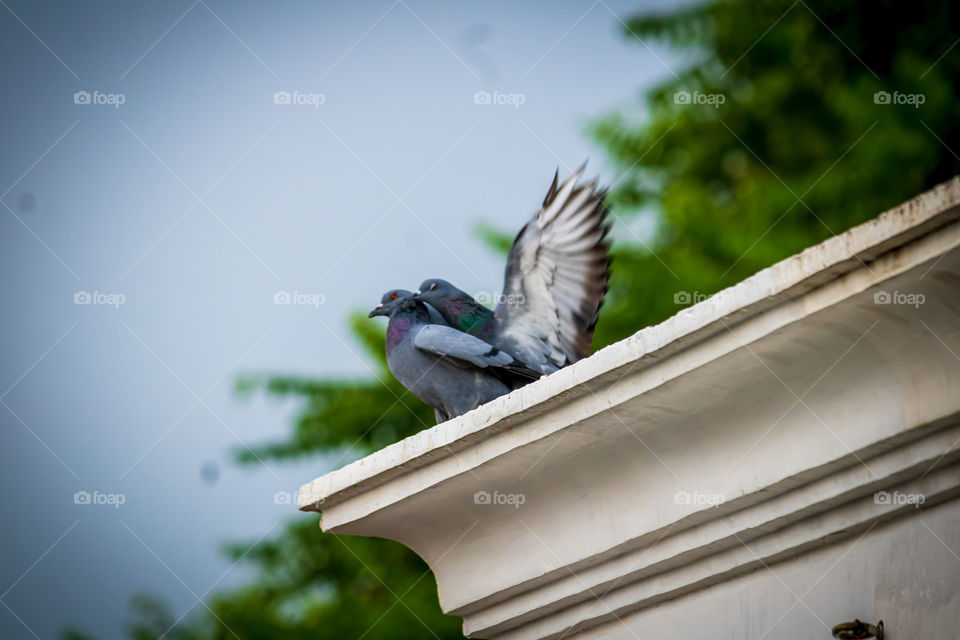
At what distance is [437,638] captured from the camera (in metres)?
9.19

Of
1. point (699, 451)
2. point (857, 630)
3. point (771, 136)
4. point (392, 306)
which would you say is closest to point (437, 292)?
point (392, 306)

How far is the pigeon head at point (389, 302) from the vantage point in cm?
637

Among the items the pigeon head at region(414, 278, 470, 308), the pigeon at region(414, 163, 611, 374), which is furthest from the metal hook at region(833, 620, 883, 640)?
the pigeon head at region(414, 278, 470, 308)

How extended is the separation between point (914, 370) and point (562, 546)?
1.38m

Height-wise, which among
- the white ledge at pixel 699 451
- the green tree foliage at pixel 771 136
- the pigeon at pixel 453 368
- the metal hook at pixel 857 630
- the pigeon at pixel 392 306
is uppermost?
the green tree foliage at pixel 771 136

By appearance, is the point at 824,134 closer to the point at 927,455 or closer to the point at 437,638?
the point at 437,638

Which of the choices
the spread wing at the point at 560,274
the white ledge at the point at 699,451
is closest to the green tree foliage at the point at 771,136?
the spread wing at the point at 560,274

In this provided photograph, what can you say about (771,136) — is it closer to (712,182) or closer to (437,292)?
(712,182)

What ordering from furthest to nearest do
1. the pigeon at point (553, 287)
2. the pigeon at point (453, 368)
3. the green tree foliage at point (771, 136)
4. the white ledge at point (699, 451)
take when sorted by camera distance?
1. the green tree foliage at point (771, 136)
2. the pigeon at point (553, 287)
3. the pigeon at point (453, 368)
4. the white ledge at point (699, 451)

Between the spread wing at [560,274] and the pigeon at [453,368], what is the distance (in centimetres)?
28

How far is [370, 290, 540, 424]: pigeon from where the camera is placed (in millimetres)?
5867

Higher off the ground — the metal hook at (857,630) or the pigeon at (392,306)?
the pigeon at (392,306)

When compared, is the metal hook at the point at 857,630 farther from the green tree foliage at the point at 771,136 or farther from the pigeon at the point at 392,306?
the green tree foliage at the point at 771,136

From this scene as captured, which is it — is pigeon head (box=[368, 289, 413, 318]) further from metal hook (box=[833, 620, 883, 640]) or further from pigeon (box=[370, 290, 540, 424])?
metal hook (box=[833, 620, 883, 640])
